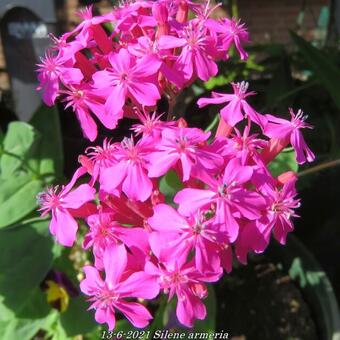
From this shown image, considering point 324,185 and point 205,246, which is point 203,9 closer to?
point 205,246

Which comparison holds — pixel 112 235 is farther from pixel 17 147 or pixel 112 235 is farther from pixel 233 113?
pixel 17 147

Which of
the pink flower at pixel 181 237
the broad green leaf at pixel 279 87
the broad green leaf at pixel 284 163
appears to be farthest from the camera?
the broad green leaf at pixel 279 87

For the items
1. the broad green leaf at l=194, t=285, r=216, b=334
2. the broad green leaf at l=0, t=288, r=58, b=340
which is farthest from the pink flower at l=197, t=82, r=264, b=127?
the broad green leaf at l=0, t=288, r=58, b=340

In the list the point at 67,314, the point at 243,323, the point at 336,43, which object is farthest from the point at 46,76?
the point at 336,43

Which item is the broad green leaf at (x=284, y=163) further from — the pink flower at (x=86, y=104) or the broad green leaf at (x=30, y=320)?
the broad green leaf at (x=30, y=320)

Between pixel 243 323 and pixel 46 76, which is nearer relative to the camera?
pixel 46 76

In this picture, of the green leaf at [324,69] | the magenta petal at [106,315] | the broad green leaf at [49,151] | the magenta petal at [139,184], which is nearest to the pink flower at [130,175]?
the magenta petal at [139,184]

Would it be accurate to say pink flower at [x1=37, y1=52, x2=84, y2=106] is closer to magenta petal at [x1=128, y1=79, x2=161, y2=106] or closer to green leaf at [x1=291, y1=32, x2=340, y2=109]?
magenta petal at [x1=128, y1=79, x2=161, y2=106]
